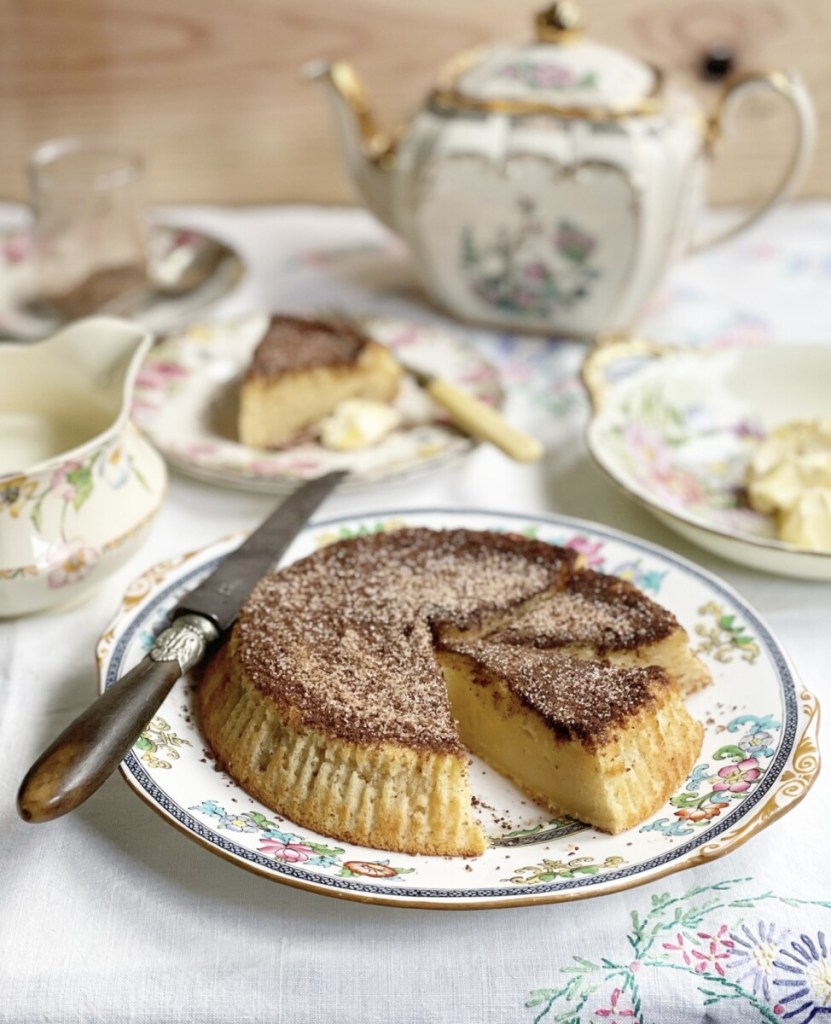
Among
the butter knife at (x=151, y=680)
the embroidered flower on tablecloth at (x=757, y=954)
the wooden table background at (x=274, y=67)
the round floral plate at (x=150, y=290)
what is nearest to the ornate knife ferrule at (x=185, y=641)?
the butter knife at (x=151, y=680)

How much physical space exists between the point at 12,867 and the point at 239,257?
1.23 metres

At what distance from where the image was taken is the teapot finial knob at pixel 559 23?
1593 mm

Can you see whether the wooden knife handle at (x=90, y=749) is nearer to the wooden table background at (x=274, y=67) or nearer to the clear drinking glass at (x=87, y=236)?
the clear drinking glass at (x=87, y=236)

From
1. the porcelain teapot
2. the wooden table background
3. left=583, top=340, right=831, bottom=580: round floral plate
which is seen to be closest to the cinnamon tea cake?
left=583, top=340, right=831, bottom=580: round floral plate

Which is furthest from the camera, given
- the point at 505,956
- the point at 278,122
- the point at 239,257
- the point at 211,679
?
the point at 278,122

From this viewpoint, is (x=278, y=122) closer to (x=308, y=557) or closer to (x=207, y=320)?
(x=207, y=320)

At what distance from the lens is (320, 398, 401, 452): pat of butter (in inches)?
56.5

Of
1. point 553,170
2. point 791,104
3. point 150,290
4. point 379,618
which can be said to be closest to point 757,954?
point 379,618

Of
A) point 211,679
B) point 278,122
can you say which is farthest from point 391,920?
point 278,122

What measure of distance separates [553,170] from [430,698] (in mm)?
882

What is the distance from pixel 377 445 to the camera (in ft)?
4.72

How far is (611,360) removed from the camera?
1.47m

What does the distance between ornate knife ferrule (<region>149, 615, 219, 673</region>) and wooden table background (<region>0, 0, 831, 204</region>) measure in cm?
137

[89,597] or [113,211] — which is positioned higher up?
[113,211]
